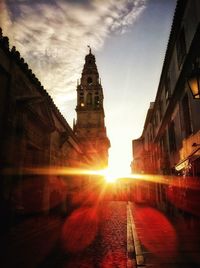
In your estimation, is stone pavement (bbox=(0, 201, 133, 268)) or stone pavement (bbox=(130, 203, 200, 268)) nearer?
stone pavement (bbox=(130, 203, 200, 268))

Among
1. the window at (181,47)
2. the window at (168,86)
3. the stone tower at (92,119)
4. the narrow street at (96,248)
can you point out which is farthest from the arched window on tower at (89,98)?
the narrow street at (96,248)

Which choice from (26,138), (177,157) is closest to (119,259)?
(26,138)

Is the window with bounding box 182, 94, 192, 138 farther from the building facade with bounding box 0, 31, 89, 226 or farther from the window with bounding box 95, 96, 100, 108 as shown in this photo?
the window with bounding box 95, 96, 100, 108

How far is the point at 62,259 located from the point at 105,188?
36762 mm

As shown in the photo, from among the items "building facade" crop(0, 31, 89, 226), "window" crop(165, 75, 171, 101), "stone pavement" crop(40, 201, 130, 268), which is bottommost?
"stone pavement" crop(40, 201, 130, 268)

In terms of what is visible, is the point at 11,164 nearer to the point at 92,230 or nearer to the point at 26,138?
the point at 26,138

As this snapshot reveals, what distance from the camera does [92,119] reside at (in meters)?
44.8

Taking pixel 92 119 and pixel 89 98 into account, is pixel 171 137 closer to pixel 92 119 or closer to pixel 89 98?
pixel 92 119

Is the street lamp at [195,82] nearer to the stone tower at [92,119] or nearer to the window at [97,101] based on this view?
the stone tower at [92,119]

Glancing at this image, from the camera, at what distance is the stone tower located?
145 feet

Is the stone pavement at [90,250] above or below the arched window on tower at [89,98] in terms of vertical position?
below

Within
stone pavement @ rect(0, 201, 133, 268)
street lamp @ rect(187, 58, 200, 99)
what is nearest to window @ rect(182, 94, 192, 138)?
stone pavement @ rect(0, 201, 133, 268)

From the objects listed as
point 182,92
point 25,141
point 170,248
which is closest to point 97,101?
point 182,92

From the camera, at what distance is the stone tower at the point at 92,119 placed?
145 feet
